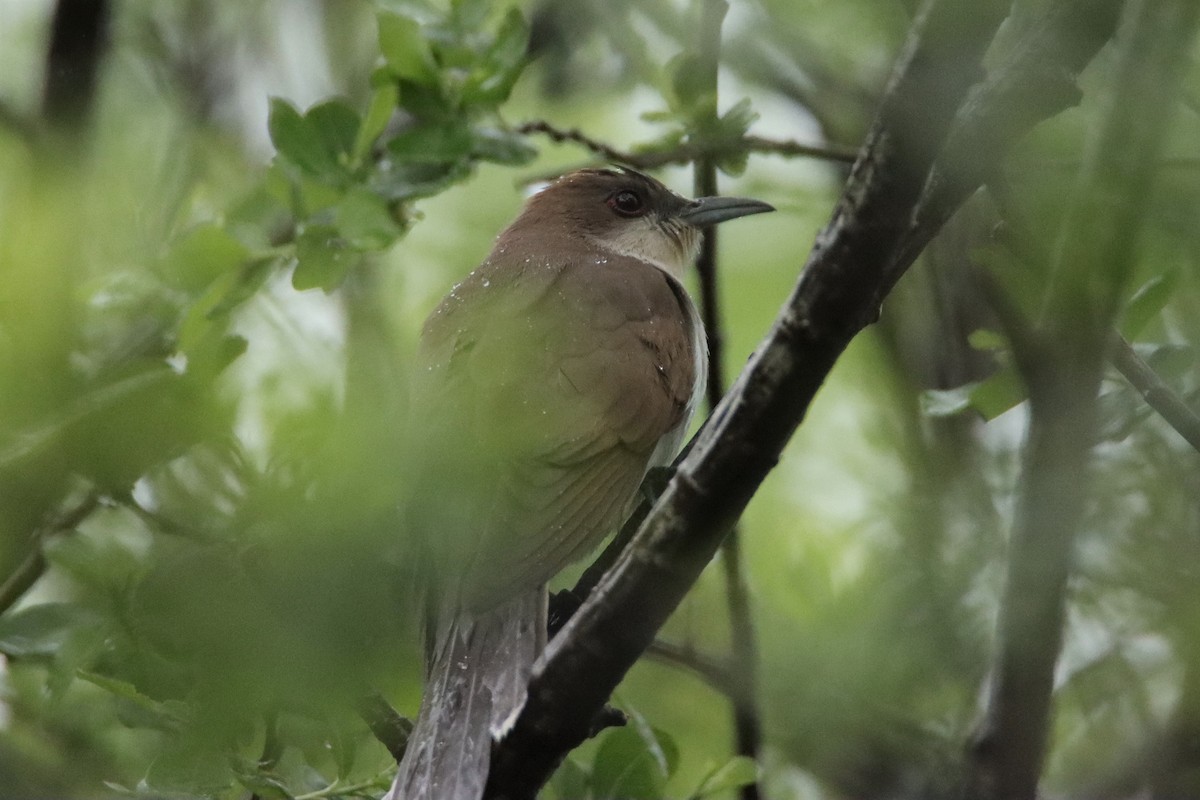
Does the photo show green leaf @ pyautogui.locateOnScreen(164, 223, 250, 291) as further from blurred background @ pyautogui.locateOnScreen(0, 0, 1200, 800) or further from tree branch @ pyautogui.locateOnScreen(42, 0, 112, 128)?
tree branch @ pyautogui.locateOnScreen(42, 0, 112, 128)

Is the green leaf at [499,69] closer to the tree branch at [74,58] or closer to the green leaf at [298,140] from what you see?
the green leaf at [298,140]

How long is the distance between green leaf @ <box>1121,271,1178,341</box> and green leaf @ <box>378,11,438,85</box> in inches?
69.5

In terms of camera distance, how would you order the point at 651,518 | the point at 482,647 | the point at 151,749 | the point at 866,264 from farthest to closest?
1. the point at 151,749
2. the point at 482,647
3. the point at 651,518
4. the point at 866,264

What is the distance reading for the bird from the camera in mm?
3119

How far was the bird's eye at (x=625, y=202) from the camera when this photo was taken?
18.1 ft

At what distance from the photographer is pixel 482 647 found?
3.44m

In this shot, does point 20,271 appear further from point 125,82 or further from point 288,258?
point 125,82

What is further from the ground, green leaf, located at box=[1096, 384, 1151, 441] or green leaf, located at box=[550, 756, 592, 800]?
green leaf, located at box=[1096, 384, 1151, 441]

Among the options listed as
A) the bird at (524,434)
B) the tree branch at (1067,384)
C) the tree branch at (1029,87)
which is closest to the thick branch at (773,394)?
the tree branch at (1029,87)

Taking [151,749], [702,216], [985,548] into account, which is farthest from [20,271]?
[985,548]

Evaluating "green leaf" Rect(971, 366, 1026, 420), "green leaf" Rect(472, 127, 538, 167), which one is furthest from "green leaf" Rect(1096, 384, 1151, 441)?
"green leaf" Rect(472, 127, 538, 167)

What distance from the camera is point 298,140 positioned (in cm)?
344

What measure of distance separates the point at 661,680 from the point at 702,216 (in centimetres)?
180

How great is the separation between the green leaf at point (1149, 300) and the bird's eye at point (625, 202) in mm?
2578
